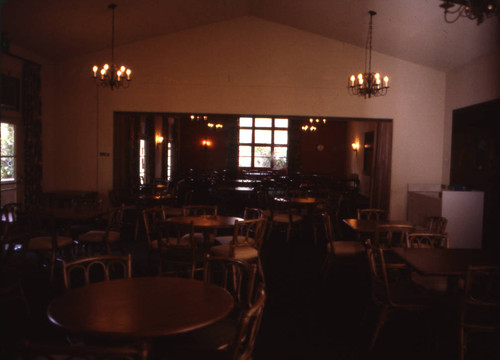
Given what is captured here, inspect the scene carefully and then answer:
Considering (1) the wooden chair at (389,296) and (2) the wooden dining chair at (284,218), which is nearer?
(1) the wooden chair at (389,296)

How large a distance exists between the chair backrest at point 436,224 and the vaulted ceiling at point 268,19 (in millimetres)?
2841

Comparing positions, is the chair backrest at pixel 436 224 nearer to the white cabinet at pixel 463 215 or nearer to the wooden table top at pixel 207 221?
the white cabinet at pixel 463 215

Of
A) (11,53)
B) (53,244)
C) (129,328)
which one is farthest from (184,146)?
(129,328)

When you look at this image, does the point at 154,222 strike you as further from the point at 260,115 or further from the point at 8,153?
the point at 260,115

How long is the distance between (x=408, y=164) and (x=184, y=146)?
9.77 m

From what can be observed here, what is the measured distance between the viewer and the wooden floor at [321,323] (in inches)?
124

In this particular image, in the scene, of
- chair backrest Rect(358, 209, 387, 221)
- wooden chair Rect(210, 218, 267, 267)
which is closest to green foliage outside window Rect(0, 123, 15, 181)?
wooden chair Rect(210, 218, 267, 267)

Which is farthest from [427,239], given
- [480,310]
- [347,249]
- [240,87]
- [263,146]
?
[263,146]

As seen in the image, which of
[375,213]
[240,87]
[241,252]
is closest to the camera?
[241,252]

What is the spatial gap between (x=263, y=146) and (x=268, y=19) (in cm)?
828

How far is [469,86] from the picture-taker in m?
7.26

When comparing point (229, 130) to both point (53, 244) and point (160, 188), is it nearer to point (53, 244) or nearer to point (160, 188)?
point (160, 188)

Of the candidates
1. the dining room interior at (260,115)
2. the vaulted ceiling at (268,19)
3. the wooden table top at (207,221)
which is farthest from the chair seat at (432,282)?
the vaulted ceiling at (268,19)

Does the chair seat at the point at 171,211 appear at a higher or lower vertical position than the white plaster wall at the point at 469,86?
lower
